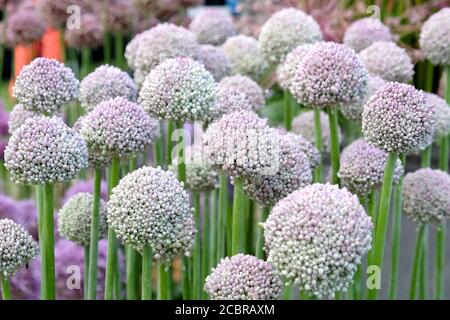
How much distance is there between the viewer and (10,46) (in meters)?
0.94

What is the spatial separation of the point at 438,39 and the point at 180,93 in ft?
0.97

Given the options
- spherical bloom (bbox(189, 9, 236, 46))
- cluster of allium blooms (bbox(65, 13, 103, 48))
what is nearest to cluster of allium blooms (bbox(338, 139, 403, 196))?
spherical bloom (bbox(189, 9, 236, 46))

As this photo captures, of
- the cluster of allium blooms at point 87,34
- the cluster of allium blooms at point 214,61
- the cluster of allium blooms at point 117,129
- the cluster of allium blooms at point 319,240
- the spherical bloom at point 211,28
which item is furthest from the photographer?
Result: the cluster of allium blooms at point 87,34

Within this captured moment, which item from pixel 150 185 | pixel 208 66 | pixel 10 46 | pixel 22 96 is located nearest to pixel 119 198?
pixel 150 185

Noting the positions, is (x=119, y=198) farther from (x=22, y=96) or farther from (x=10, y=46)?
(x=10, y=46)

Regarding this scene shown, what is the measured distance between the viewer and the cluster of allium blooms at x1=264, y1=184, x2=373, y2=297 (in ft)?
1.17

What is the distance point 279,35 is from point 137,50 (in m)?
0.12

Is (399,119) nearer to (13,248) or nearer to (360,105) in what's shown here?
(360,105)

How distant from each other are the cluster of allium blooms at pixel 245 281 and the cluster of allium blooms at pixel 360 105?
192 millimetres

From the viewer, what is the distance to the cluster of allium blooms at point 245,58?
70cm

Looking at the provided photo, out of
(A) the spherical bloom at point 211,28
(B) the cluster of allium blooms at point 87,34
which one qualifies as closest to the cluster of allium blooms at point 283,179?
(A) the spherical bloom at point 211,28

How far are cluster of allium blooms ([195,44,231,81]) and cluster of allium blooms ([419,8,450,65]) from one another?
184 mm

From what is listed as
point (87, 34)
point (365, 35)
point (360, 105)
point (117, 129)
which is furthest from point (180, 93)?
point (87, 34)

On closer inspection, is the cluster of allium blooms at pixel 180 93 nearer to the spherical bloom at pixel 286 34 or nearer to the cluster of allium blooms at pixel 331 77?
the cluster of allium blooms at pixel 331 77
